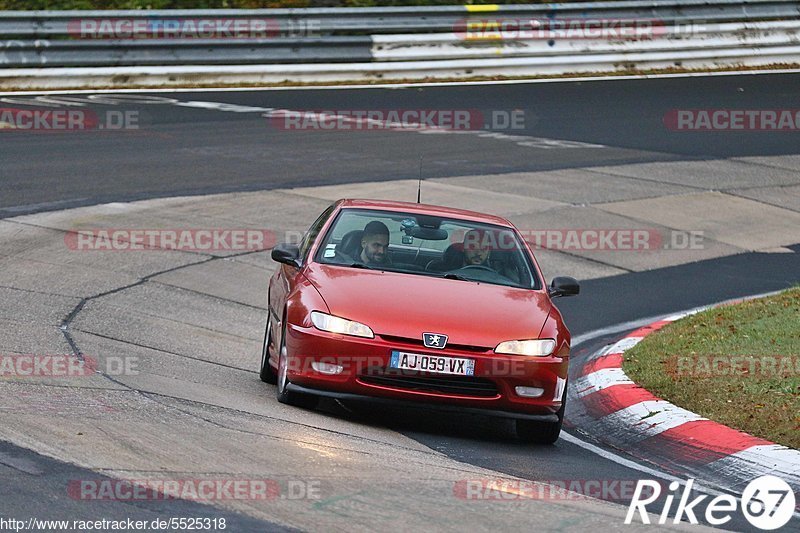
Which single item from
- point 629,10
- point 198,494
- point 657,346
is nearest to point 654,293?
point 657,346

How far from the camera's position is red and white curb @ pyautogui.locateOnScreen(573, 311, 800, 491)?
765cm

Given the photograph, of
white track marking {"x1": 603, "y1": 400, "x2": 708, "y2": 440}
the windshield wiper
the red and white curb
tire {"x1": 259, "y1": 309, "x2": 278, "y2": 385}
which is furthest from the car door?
white track marking {"x1": 603, "y1": 400, "x2": 708, "y2": 440}

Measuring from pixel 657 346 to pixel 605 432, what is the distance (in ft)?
6.99

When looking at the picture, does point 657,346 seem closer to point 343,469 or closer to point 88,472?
point 343,469

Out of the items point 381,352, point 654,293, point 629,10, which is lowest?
point 654,293

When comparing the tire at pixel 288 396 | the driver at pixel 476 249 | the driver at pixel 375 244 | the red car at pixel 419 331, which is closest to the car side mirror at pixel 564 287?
the red car at pixel 419 331

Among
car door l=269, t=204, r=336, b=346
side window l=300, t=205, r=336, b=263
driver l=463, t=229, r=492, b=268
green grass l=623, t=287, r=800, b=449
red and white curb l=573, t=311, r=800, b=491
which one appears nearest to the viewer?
red and white curb l=573, t=311, r=800, b=491

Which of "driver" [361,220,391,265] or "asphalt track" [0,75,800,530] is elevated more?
"driver" [361,220,391,265]

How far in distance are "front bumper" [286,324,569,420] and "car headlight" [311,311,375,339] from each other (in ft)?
0.12

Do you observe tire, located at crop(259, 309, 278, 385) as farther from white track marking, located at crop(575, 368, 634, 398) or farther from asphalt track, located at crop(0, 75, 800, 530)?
white track marking, located at crop(575, 368, 634, 398)

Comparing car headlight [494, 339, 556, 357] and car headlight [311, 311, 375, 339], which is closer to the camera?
car headlight [311, 311, 375, 339]

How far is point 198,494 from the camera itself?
598 cm

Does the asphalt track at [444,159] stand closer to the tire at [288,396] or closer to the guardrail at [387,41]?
the tire at [288,396]

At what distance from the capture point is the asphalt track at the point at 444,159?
8102mm
